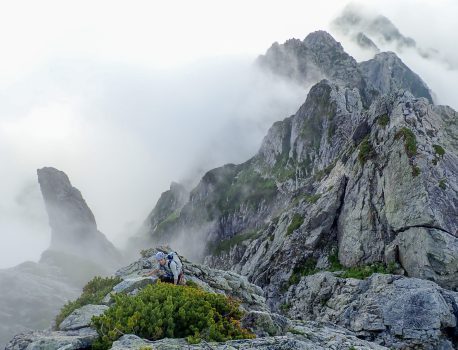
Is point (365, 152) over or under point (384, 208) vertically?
over

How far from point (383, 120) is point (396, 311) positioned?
A: 34327mm

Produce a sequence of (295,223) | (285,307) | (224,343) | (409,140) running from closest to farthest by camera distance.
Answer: (224,343) → (285,307) → (409,140) → (295,223)

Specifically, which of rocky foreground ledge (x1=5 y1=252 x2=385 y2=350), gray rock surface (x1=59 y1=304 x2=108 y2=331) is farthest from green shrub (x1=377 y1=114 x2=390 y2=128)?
gray rock surface (x1=59 y1=304 x2=108 y2=331)

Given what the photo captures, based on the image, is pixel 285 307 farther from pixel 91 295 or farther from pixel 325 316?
pixel 91 295

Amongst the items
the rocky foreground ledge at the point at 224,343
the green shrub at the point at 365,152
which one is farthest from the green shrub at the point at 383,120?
the rocky foreground ledge at the point at 224,343

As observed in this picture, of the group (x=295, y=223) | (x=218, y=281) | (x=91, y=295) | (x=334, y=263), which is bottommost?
(x=91, y=295)

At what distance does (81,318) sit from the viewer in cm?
2131

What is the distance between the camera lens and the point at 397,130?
173ft

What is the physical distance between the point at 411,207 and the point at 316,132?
12439 cm

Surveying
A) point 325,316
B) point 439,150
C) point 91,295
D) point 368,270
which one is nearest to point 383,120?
point 439,150

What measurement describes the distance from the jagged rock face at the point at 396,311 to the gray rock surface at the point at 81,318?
20.7 metres

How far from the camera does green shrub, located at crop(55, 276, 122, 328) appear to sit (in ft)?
81.6

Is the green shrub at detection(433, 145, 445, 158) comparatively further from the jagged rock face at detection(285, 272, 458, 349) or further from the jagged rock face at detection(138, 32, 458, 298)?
the jagged rock face at detection(285, 272, 458, 349)

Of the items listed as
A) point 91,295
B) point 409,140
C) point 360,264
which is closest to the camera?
point 91,295
